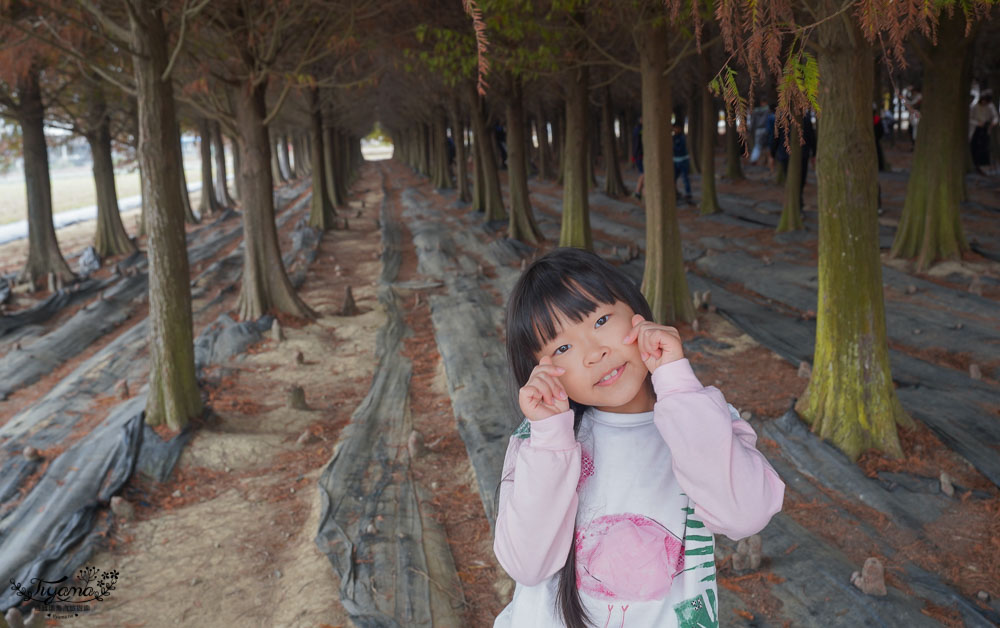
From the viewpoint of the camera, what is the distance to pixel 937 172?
10625mm

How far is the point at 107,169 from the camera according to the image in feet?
61.7

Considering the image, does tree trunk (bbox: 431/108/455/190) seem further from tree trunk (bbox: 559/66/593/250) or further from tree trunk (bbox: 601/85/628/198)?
tree trunk (bbox: 559/66/593/250)

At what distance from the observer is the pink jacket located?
147 centimetres

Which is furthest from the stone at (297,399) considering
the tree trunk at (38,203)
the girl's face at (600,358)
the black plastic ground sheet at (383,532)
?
the tree trunk at (38,203)

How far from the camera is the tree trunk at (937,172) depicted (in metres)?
10.2

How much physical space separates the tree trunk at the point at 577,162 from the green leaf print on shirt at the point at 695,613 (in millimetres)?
12091

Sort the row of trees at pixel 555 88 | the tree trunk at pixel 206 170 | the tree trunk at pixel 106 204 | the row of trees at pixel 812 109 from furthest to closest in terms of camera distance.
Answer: the tree trunk at pixel 206 170 → the tree trunk at pixel 106 204 → the row of trees at pixel 555 88 → the row of trees at pixel 812 109

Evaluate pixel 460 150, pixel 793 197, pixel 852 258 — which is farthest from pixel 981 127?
pixel 852 258

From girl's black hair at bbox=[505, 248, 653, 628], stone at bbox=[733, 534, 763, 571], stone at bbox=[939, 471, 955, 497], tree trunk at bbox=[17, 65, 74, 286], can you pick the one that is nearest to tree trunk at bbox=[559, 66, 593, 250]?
stone at bbox=[939, 471, 955, 497]

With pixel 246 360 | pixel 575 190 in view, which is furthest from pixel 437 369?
pixel 575 190

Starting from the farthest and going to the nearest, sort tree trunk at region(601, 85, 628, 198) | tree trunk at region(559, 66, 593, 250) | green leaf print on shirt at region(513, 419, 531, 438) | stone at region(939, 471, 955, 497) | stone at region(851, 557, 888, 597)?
1. tree trunk at region(601, 85, 628, 198)
2. tree trunk at region(559, 66, 593, 250)
3. stone at region(939, 471, 955, 497)
4. stone at region(851, 557, 888, 597)
5. green leaf print on shirt at region(513, 419, 531, 438)

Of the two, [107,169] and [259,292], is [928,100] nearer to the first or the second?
[259,292]

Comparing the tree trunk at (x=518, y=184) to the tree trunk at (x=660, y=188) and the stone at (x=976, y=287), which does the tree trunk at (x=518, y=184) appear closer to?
the tree trunk at (x=660, y=188)

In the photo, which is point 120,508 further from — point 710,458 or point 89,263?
point 89,263
